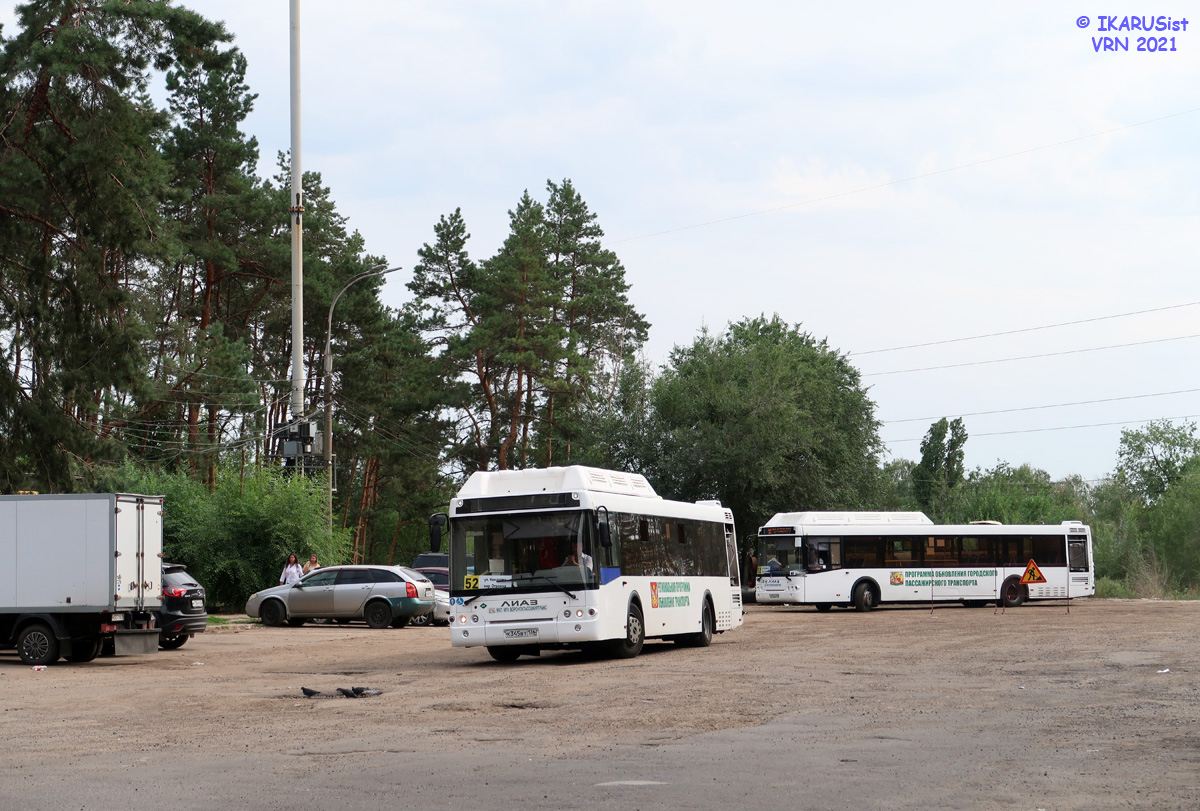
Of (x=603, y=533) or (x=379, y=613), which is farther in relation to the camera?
(x=379, y=613)

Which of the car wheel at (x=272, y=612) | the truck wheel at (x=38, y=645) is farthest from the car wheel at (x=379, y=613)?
the truck wheel at (x=38, y=645)

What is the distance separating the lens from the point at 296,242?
37.3 meters

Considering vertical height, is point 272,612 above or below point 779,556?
below

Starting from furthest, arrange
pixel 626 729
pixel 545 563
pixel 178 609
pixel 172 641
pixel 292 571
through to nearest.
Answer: pixel 292 571 → pixel 172 641 → pixel 178 609 → pixel 545 563 → pixel 626 729

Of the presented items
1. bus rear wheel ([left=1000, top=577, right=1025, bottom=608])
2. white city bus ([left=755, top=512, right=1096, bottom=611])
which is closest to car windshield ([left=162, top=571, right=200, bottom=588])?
white city bus ([left=755, top=512, right=1096, bottom=611])

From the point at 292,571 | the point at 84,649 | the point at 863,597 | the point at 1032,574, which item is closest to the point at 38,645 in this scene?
the point at 84,649

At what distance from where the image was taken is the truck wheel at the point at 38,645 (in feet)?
65.6

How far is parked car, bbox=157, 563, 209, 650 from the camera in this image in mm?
22917

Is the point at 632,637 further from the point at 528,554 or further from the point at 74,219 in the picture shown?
the point at 74,219

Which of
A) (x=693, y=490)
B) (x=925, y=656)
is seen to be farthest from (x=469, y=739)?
(x=693, y=490)

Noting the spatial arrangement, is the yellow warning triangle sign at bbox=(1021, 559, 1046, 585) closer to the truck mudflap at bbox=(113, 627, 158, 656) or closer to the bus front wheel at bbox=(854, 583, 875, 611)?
the bus front wheel at bbox=(854, 583, 875, 611)

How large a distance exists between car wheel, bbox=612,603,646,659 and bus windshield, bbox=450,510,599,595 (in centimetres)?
162

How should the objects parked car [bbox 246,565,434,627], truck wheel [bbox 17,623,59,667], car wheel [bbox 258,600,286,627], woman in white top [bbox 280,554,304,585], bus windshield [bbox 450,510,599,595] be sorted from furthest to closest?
woman in white top [bbox 280,554,304,585]
car wheel [bbox 258,600,286,627]
parked car [bbox 246,565,434,627]
truck wheel [bbox 17,623,59,667]
bus windshield [bbox 450,510,599,595]

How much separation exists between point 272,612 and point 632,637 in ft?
45.9
